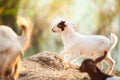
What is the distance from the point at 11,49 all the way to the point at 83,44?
790 millimetres

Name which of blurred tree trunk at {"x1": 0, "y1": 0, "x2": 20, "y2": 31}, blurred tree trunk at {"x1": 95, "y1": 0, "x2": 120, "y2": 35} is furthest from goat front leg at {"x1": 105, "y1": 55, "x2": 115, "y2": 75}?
blurred tree trunk at {"x1": 0, "y1": 0, "x2": 20, "y2": 31}

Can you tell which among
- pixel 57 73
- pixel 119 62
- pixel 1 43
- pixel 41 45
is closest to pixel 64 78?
pixel 57 73

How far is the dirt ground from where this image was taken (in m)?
3.28

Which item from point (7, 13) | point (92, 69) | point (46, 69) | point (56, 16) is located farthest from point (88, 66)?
point (7, 13)

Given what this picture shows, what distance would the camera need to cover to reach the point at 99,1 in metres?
4.99

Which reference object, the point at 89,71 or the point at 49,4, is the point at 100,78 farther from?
the point at 49,4

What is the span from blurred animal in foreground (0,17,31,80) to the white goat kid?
1.73 feet

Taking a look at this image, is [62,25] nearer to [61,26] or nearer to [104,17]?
[61,26]

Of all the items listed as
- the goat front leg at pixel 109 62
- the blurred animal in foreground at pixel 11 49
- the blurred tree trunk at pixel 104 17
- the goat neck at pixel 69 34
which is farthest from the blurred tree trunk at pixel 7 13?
the blurred animal in foreground at pixel 11 49

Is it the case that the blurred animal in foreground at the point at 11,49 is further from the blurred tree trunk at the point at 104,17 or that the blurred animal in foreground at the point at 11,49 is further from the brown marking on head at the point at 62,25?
the blurred tree trunk at the point at 104,17

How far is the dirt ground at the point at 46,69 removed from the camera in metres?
3.28

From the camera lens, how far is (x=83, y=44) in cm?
335

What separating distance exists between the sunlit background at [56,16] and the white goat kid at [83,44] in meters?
1.36

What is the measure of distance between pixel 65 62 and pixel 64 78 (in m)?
0.32
